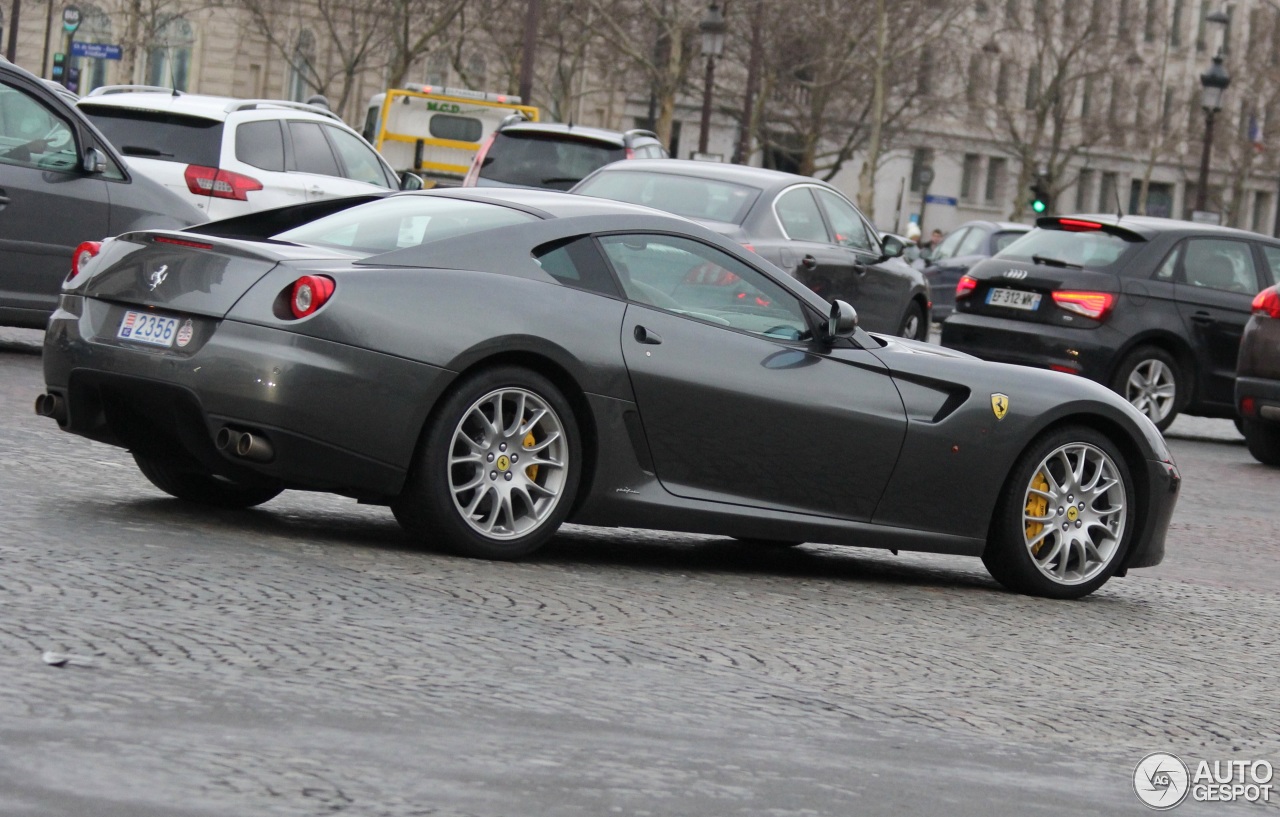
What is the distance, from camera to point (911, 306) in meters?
18.2

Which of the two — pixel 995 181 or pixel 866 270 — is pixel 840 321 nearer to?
pixel 866 270

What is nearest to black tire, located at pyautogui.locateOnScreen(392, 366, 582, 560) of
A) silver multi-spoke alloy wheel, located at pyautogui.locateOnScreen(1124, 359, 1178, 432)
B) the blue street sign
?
silver multi-spoke alloy wheel, located at pyautogui.locateOnScreen(1124, 359, 1178, 432)

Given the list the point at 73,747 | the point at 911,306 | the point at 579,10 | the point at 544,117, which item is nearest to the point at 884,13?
the point at 579,10

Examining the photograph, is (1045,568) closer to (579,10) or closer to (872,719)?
(872,719)

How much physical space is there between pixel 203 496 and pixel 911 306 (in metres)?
11.0

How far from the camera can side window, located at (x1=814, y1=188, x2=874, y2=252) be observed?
16.6 meters

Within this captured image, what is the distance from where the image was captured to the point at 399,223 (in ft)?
24.6

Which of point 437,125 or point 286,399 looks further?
point 437,125

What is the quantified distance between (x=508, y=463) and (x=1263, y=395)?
378 inches

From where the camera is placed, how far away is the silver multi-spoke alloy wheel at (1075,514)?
27.2ft

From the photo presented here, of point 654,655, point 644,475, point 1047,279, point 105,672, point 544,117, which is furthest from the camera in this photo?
point 544,117
